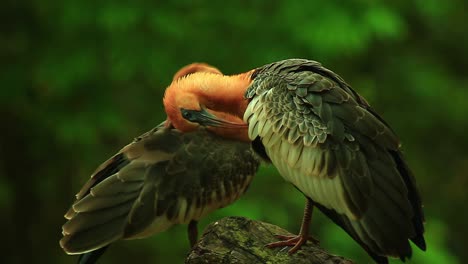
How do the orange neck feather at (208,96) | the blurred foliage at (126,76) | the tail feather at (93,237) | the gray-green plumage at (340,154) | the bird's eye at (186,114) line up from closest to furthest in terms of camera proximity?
1. the gray-green plumage at (340,154)
2. the tail feather at (93,237)
3. the orange neck feather at (208,96)
4. the bird's eye at (186,114)
5. the blurred foliage at (126,76)

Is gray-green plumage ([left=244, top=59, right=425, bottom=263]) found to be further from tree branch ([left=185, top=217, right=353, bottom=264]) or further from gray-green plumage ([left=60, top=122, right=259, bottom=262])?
gray-green plumage ([left=60, top=122, right=259, bottom=262])

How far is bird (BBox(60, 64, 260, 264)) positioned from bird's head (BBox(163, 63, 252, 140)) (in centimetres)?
9

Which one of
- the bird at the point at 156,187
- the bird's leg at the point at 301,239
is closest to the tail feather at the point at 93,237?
the bird at the point at 156,187

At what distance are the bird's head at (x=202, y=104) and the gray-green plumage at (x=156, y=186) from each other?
17 cm

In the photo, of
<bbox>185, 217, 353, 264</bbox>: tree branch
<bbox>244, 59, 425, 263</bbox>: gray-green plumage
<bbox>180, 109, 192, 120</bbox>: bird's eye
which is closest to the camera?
<bbox>244, 59, 425, 263</bbox>: gray-green plumage

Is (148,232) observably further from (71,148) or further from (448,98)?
(448,98)

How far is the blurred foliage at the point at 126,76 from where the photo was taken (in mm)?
10180

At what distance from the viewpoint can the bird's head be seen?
6.32 metres

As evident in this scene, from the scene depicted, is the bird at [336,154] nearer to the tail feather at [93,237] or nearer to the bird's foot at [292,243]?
the bird's foot at [292,243]

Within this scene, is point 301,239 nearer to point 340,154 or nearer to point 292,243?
point 292,243

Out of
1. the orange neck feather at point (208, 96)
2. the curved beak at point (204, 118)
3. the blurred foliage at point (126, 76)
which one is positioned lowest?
the blurred foliage at point (126, 76)

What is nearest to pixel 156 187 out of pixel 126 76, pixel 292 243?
pixel 292 243

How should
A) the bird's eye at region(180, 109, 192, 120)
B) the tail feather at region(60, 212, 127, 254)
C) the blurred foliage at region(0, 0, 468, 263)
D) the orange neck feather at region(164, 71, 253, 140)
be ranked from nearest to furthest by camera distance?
1. the tail feather at region(60, 212, 127, 254)
2. the orange neck feather at region(164, 71, 253, 140)
3. the bird's eye at region(180, 109, 192, 120)
4. the blurred foliage at region(0, 0, 468, 263)

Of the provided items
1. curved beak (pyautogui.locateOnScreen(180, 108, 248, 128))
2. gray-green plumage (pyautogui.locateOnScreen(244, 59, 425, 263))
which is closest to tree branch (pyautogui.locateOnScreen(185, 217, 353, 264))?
gray-green plumage (pyautogui.locateOnScreen(244, 59, 425, 263))
